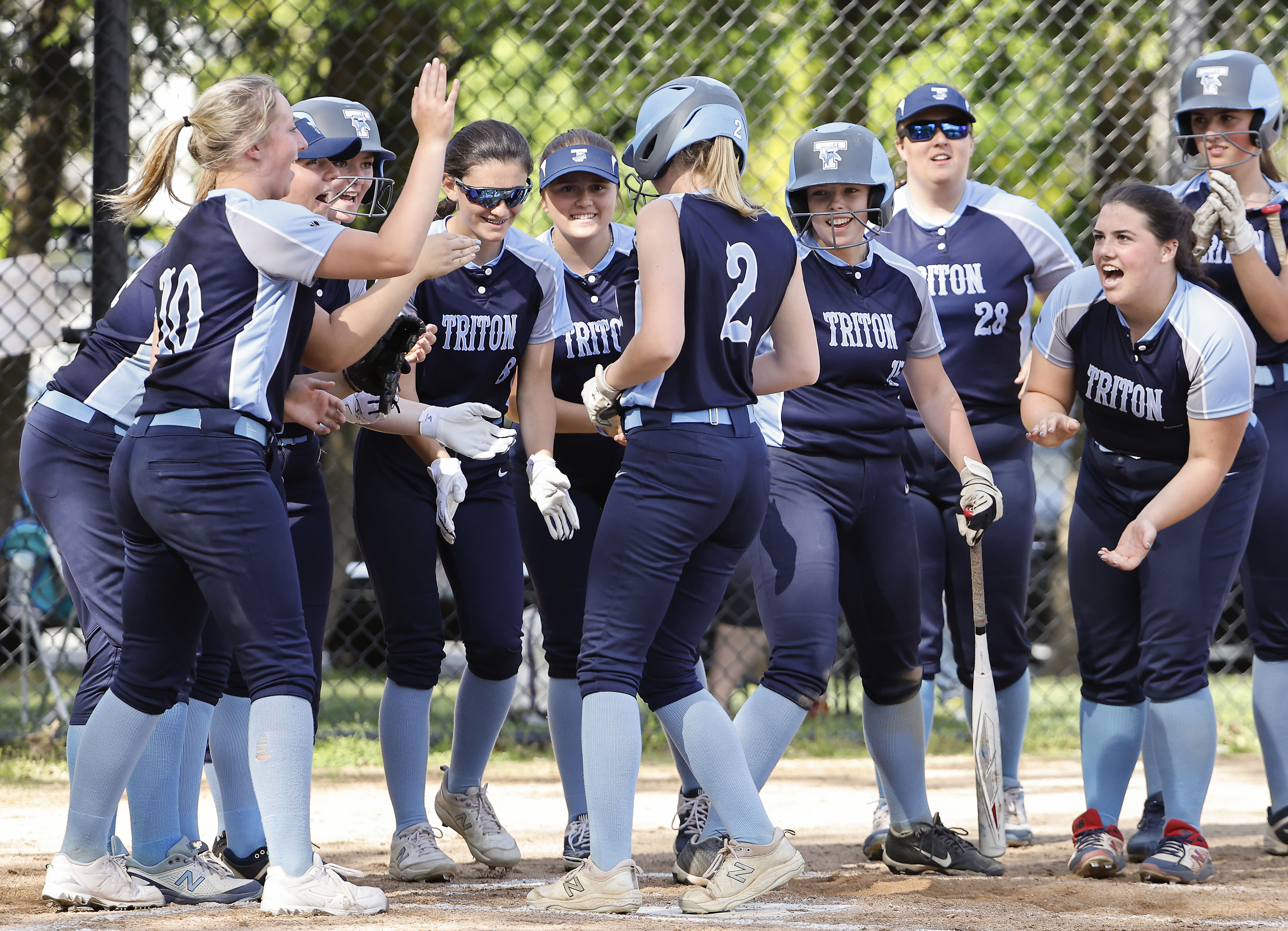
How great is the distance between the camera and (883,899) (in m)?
3.68

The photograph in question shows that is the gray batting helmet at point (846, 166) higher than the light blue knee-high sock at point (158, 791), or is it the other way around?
the gray batting helmet at point (846, 166)

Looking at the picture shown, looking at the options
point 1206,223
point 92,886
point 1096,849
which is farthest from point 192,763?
point 1206,223

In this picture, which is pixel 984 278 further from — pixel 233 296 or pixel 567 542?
pixel 233 296

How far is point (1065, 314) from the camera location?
417 centimetres

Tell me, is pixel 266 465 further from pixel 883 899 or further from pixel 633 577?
pixel 883 899

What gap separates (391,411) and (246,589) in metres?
0.76

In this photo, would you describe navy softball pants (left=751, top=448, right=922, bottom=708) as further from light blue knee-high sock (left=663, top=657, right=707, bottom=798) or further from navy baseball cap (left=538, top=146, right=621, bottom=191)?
navy baseball cap (left=538, top=146, right=621, bottom=191)

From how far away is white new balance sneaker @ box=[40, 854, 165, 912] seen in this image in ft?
11.0

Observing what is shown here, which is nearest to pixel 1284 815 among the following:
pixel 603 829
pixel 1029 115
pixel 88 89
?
pixel 603 829

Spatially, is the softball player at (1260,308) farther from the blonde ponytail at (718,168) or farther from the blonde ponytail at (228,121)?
the blonde ponytail at (228,121)

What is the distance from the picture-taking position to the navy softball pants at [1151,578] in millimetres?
4004

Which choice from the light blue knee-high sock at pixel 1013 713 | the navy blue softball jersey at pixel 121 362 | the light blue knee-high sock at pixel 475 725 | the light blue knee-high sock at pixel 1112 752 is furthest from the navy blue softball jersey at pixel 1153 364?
the navy blue softball jersey at pixel 121 362

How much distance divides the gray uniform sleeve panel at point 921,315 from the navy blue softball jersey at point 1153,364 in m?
0.39

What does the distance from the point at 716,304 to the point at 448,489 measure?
0.93 m
